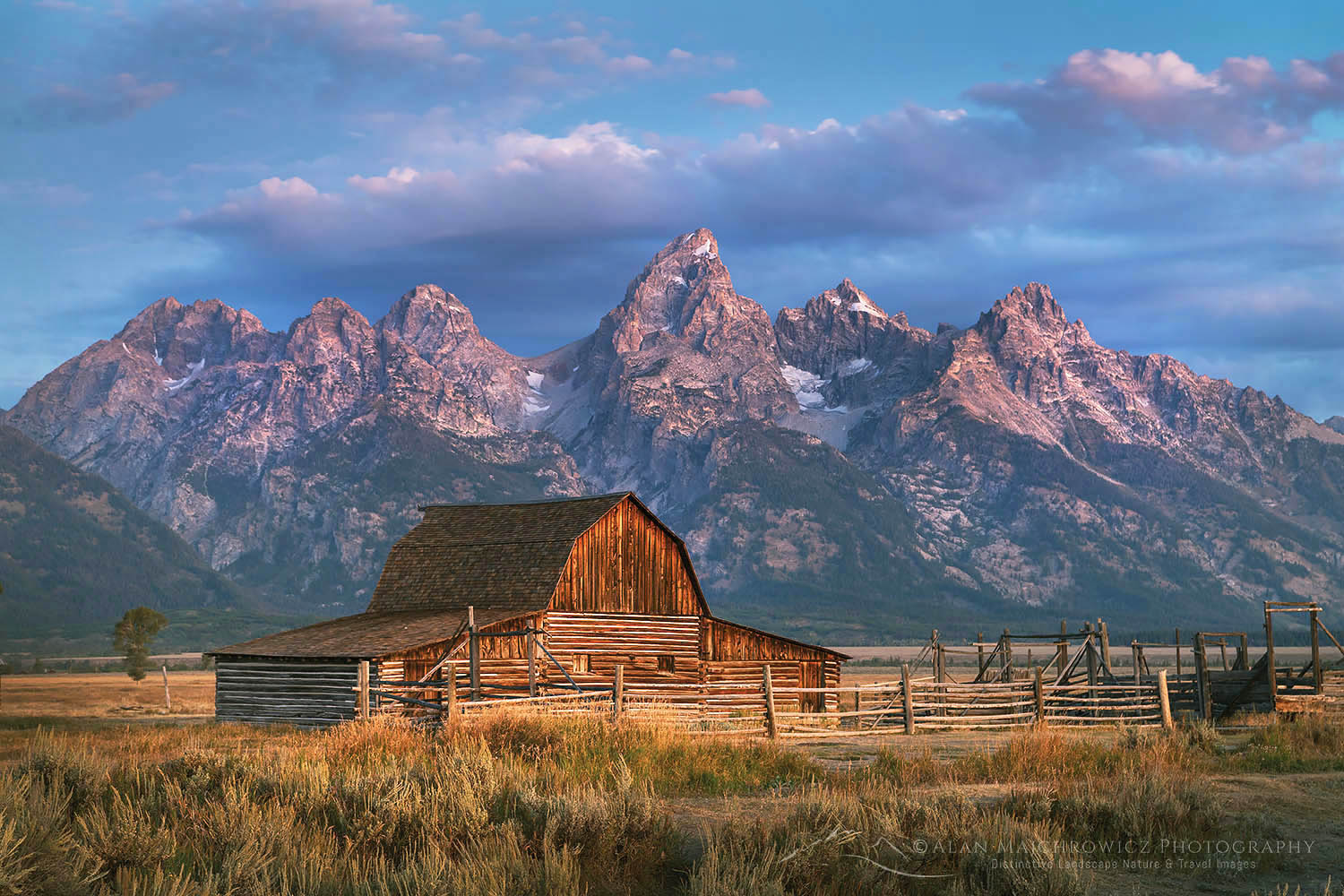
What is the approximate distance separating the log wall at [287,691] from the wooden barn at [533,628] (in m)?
0.05

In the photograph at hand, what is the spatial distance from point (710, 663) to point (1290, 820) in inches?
1167

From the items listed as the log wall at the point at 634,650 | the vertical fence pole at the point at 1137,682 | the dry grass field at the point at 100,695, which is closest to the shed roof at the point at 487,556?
the log wall at the point at 634,650

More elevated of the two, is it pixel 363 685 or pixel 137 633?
pixel 137 633

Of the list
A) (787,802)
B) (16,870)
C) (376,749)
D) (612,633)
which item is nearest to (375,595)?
(612,633)

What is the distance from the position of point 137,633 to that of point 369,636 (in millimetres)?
43605

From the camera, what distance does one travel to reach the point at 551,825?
11.3 metres

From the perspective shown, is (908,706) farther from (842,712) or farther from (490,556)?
(490,556)

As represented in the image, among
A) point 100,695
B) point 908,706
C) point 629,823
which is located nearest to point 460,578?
point 908,706

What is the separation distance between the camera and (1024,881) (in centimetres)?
1027

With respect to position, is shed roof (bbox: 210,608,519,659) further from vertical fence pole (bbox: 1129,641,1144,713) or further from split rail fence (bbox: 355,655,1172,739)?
vertical fence pole (bbox: 1129,641,1144,713)

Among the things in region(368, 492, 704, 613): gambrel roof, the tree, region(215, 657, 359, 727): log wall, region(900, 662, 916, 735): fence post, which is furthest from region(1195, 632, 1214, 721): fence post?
the tree

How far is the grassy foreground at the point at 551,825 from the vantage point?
10211 mm

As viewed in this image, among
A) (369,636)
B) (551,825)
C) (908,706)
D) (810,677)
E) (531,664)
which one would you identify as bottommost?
(810,677)

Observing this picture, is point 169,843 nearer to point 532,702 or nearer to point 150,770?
point 150,770
